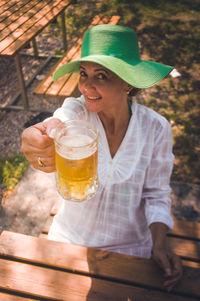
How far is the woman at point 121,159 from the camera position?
157 centimetres

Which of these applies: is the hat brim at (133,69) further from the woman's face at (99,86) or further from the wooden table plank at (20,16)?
the wooden table plank at (20,16)

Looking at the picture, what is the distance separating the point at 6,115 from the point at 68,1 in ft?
8.64

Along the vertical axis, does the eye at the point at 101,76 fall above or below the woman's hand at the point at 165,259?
above

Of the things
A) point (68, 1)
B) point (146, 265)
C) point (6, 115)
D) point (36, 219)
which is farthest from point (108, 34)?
point (68, 1)

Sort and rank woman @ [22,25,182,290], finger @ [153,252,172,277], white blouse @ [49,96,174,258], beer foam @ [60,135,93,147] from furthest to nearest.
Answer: white blouse @ [49,96,174,258] → woman @ [22,25,182,290] → finger @ [153,252,172,277] → beer foam @ [60,135,93,147]

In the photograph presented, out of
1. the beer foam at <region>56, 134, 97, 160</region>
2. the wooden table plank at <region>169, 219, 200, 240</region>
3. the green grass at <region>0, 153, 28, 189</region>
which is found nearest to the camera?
the beer foam at <region>56, 134, 97, 160</region>

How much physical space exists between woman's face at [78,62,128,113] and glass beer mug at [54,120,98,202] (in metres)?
0.52

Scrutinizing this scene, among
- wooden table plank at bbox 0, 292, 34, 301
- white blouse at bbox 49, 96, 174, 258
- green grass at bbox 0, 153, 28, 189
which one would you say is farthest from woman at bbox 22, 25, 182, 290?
green grass at bbox 0, 153, 28, 189

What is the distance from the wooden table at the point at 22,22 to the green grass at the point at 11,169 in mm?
1317

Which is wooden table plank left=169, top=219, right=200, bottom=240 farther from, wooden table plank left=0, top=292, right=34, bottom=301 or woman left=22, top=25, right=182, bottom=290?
wooden table plank left=0, top=292, right=34, bottom=301

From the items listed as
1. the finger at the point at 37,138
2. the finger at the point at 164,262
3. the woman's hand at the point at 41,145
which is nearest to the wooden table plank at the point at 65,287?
the finger at the point at 164,262

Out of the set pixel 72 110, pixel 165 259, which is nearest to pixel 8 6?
pixel 72 110

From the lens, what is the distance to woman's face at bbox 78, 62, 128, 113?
63.7 inches

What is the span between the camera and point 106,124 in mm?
1952
